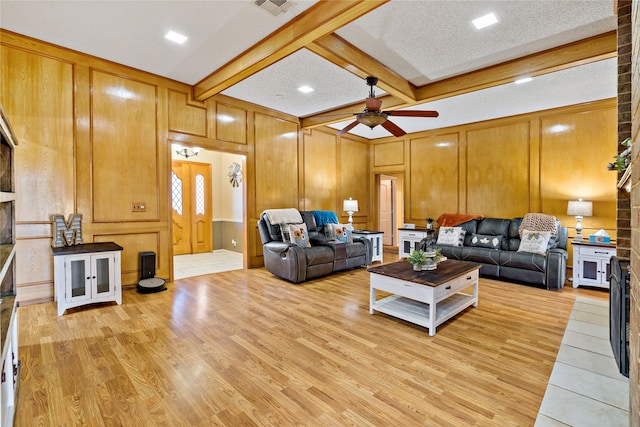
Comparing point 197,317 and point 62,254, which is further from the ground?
point 62,254

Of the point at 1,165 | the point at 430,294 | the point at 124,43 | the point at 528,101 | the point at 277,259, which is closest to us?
the point at 1,165

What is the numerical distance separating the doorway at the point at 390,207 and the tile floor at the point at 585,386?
5926 mm

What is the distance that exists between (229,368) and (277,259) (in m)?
2.64

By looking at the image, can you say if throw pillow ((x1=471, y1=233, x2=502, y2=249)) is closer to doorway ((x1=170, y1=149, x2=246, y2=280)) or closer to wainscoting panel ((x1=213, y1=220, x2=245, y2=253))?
doorway ((x1=170, y1=149, x2=246, y2=280))

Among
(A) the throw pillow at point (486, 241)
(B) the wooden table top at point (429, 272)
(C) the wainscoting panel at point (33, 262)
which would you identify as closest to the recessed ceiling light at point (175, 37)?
(C) the wainscoting panel at point (33, 262)

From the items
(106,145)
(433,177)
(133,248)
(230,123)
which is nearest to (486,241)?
(433,177)

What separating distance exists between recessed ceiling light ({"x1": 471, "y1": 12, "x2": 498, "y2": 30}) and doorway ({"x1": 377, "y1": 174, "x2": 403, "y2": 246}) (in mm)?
5642

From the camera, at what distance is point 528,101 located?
5.21 metres

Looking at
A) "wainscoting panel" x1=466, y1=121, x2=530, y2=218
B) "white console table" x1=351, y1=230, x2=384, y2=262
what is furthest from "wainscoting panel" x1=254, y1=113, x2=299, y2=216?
"wainscoting panel" x1=466, y1=121, x2=530, y2=218

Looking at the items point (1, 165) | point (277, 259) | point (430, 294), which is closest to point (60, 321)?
point (1, 165)

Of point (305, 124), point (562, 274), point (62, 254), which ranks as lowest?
point (562, 274)

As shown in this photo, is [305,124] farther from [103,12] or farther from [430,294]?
[430,294]

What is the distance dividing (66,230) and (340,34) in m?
3.89

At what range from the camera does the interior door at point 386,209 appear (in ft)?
29.2
